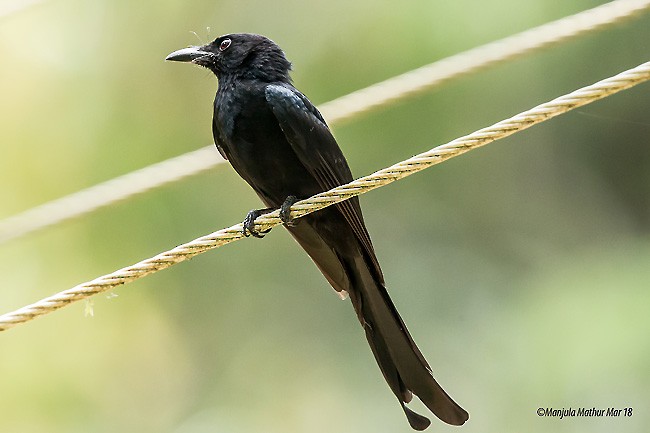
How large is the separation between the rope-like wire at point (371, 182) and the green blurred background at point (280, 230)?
4.29 m

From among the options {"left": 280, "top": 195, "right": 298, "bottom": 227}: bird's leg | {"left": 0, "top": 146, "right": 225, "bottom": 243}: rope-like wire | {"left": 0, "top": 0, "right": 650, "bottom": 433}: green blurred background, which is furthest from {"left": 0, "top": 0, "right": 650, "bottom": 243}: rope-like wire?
{"left": 0, "top": 0, "right": 650, "bottom": 433}: green blurred background

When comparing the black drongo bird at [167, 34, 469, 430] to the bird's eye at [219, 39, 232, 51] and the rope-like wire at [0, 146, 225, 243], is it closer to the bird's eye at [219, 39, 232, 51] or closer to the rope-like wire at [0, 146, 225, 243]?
the bird's eye at [219, 39, 232, 51]

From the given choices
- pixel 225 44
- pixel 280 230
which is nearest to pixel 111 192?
pixel 225 44

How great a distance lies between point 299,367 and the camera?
28.1 ft

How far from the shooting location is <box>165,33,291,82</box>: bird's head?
434 centimetres

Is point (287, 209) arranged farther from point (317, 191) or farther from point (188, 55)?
point (188, 55)

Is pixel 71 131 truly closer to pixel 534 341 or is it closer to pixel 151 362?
pixel 151 362

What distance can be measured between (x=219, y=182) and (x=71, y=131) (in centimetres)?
139

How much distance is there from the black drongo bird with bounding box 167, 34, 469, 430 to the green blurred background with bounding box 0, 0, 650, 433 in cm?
334

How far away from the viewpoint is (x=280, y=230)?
29.3 feet

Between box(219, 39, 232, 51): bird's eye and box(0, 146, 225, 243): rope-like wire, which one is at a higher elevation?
box(219, 39, 232, 51): bird's eye

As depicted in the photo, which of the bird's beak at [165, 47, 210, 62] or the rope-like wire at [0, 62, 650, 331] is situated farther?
the bird's beak at [165, 47, 210, 62]

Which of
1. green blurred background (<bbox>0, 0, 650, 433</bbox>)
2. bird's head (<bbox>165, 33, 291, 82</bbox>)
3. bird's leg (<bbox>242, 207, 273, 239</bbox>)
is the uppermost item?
bird's head (<bbox>165, 33, 291, 82</bbox>)

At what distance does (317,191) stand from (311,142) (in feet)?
0.71
